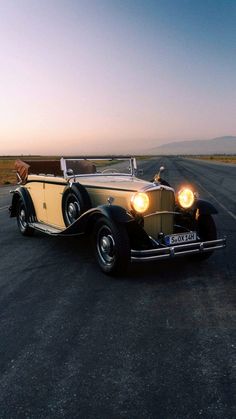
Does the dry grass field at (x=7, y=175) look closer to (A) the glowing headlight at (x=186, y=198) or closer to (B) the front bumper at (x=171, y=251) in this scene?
(A) the glowing headlight at (x=186, y=198)

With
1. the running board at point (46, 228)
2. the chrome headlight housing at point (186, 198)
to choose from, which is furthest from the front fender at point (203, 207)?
the running board at point (46, 228)

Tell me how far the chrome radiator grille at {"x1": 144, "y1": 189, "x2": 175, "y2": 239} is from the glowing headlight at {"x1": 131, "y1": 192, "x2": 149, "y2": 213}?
0.21m

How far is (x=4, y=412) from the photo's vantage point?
255cm

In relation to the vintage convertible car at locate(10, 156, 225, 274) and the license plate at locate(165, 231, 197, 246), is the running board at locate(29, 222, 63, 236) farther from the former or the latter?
the license plate at locate(165, 231, 197, 246)

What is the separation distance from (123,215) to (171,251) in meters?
0.83

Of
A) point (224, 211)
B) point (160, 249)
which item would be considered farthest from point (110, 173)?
point (224, 211)

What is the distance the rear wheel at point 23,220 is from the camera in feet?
26.5

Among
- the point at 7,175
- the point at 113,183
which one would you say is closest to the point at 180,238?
the point at 113,183

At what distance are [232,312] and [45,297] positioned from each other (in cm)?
224

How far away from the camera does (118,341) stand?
3.48 metres

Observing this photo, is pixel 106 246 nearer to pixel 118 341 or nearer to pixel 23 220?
pixel 118 341

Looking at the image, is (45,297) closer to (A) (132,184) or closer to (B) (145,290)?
(B) (145,290)

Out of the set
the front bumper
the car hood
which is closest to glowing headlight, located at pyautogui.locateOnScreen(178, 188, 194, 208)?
the car hood

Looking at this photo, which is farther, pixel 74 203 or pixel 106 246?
pixel 74 203
